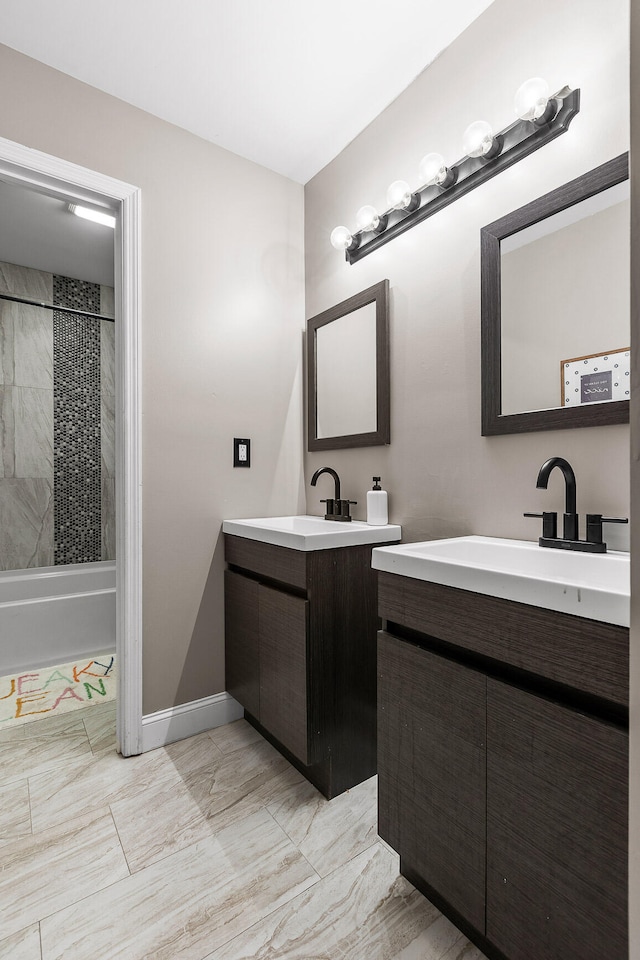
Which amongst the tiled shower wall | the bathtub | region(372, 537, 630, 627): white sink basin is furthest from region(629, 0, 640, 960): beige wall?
the tiled shower wall

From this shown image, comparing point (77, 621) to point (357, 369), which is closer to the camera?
point (357, 369)

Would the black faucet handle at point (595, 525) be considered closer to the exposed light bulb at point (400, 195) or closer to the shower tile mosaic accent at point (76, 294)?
the exposed light bulb at point (400, 195)

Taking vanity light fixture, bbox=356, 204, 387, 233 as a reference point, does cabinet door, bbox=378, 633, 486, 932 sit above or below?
below

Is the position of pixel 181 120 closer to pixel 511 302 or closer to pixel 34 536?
pixel 511 302

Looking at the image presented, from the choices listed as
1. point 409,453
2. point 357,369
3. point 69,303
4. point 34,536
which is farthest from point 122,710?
point 69,303

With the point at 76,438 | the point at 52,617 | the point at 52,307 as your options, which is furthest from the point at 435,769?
the point at 52,307

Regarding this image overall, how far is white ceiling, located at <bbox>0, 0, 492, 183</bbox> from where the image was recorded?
1492 mm

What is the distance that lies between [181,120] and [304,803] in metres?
2.51

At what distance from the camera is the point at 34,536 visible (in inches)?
124

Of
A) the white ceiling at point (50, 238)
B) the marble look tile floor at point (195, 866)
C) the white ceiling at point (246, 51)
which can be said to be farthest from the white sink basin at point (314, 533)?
the white ceiling at point (50, 238)

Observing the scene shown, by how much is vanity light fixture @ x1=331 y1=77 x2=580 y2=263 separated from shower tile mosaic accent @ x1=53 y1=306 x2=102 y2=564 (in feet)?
7.16

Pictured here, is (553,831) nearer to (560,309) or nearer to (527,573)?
(527,573)

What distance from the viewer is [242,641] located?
1.89m

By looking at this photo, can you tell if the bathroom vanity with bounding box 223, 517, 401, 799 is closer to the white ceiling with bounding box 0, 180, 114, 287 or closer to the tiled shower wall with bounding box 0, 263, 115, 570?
the white ceiling with bounding box 0, 180, 114, 287
